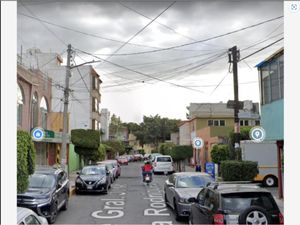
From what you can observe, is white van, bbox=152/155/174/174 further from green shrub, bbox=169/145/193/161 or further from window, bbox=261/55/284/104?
window, bbox=261/55/284/104

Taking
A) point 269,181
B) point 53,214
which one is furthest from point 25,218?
point 269,181

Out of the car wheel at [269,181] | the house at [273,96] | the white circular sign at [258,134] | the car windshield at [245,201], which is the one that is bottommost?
the car wheel at [269,181]

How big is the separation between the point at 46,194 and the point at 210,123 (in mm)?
36197

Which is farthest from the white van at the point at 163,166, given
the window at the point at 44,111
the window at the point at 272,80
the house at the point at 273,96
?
the window at the point at 272,80

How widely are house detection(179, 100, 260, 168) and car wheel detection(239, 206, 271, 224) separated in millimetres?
15774

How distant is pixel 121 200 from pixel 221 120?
30.9 meters

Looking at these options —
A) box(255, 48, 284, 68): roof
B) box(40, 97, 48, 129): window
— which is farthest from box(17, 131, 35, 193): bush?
box(40, 97, 48, 129): window

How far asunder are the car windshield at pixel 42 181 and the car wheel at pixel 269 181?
1275 centimetres

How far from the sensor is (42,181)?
13586mm

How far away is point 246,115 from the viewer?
75.6ft

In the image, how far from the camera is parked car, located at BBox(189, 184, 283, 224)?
7.64 metres

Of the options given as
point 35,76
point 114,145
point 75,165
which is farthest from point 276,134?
point 114,145

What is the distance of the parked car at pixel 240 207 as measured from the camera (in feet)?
25.1

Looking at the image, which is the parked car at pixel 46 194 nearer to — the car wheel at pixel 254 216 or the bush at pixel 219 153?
the car wheel at pixel 254 216
